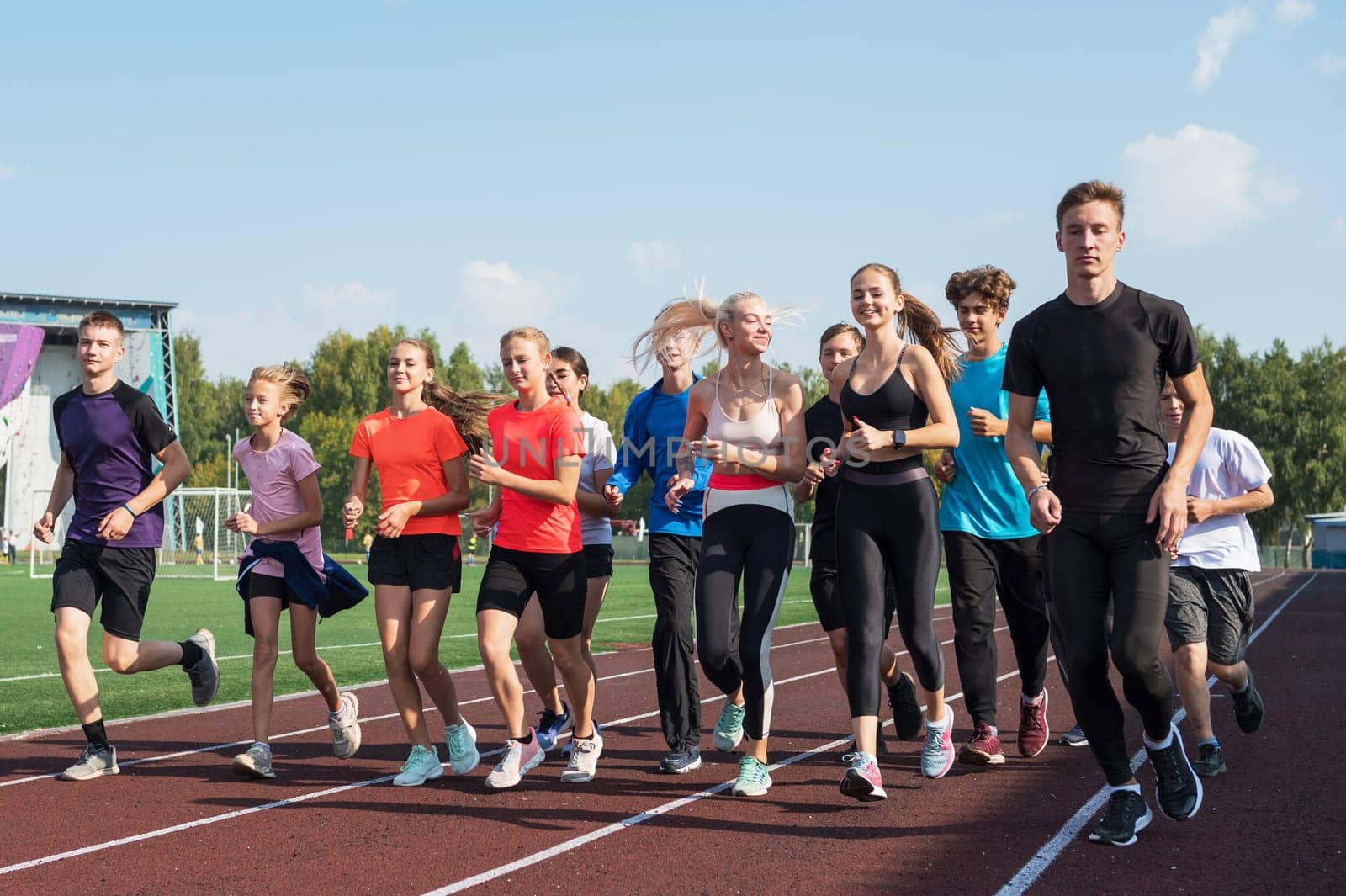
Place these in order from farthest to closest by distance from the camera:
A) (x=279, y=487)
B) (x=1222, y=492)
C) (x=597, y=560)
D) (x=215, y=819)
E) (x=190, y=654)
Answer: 1. (x=190, y=654)
2. (x=597, y=560)
3. (x=279, y=487)
4. (x=1222, y=492)
5. (x=215, y=819)

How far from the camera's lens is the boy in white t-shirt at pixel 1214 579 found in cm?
624

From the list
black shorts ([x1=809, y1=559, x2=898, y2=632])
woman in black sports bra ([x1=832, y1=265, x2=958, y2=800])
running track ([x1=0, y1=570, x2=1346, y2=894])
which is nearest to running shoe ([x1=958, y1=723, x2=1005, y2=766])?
running track ([x1=0, y1=570, x2=1346, y2=894])

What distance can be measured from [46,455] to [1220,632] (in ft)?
192

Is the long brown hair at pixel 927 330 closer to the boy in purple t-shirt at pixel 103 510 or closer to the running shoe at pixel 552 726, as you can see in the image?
the running shoe at pixel 552 726

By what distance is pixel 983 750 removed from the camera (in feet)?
21.0

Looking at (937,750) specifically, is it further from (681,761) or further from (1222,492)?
(1222,492)

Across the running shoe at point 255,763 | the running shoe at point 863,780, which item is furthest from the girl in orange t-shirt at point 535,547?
the running shoe at point 863,780

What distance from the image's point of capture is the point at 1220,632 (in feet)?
21.7

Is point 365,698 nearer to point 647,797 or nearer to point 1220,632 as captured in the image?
point 647,797

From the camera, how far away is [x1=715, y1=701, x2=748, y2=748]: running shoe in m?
7.04

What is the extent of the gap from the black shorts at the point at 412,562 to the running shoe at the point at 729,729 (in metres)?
1.83

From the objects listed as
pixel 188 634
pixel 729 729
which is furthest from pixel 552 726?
pixel 188 634

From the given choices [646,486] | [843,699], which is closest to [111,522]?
→ [843,699]

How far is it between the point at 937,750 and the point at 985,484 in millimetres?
1421
